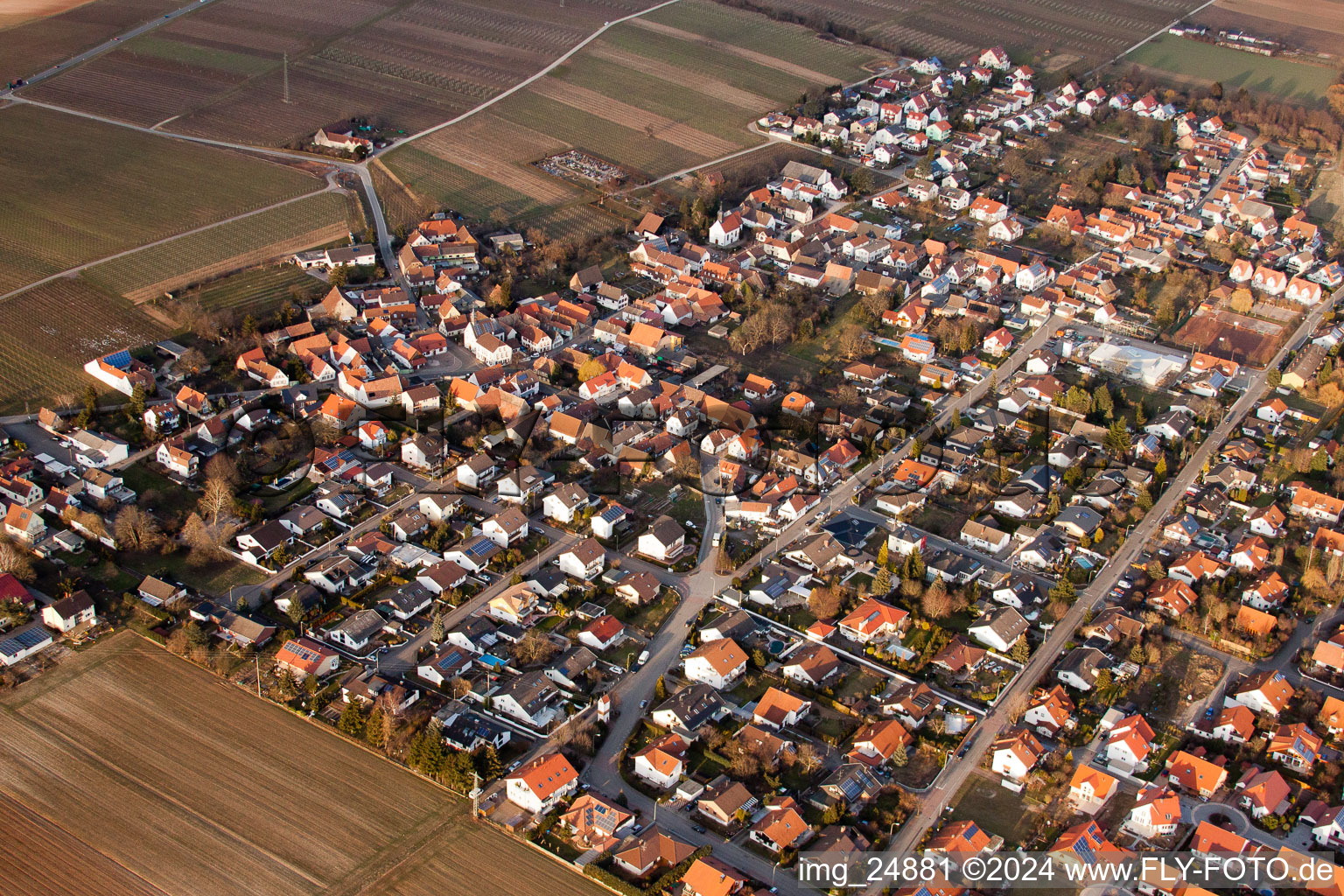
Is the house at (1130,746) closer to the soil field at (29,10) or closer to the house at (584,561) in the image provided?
the house at (584,561)

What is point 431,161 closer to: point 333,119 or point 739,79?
point 333,119

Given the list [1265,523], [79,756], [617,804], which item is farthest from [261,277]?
[1265,523]

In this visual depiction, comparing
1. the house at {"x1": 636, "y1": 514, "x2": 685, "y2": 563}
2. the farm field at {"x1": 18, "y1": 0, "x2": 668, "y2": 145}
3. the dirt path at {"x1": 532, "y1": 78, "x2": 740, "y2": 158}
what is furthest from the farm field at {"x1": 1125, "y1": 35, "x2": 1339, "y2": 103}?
the house at {"x1": 636, "y1": 514, "x2": 685, "y2": 563}

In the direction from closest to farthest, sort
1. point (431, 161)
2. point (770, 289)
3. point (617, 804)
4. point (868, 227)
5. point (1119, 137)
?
1. point (617, 804)
2. point (770, 289)
3. point (868, 227)
4. point (431, 161)
5. point (1119, 137)

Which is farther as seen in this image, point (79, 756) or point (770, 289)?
point (770, 289)

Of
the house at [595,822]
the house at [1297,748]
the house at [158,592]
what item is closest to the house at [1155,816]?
the house at [1297,748]
